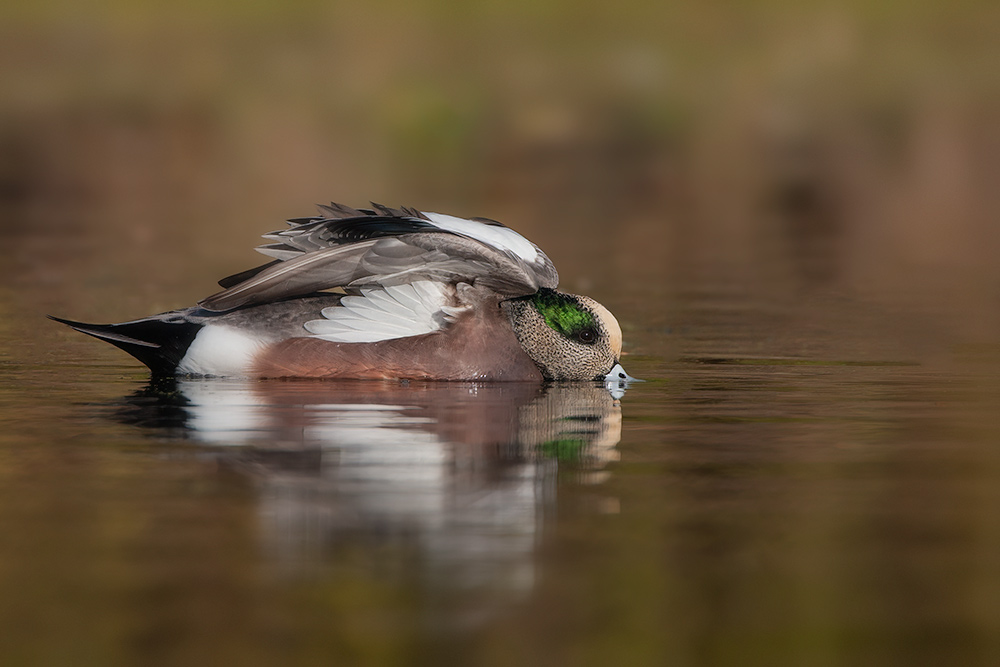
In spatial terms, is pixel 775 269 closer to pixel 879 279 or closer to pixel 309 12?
pixel 879 279

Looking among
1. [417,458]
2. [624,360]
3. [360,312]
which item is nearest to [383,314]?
[360,312]

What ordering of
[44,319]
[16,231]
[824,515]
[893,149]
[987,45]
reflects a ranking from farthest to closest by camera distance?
[987,45] < [893,149] < [16,231] < [44,319] < [824,515]

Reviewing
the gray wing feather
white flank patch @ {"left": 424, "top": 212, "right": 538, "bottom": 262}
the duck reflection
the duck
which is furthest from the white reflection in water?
white flank patch @ {"left": 424, "top": 212, "right": 538, "bottom": 262}

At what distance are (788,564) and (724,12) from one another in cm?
3440

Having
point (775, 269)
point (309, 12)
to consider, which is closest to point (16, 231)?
point (775, 269)

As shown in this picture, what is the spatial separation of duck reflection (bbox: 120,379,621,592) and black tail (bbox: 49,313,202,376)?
7.7 inches

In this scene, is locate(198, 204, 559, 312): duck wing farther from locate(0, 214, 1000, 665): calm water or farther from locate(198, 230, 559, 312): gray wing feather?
locate(0, 214, 1000, 665): calm water

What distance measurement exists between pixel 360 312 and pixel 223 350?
30.9 inches

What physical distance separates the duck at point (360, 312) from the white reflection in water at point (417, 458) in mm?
137

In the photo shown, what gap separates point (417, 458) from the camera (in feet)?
19.4

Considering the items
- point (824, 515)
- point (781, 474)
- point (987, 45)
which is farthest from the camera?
point (987, 45)

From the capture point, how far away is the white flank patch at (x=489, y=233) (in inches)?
316

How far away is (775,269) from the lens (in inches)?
573

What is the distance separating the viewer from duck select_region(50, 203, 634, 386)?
7816 mm
